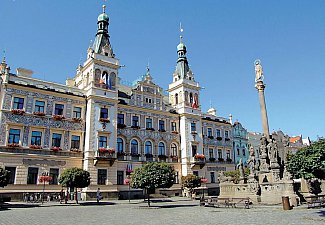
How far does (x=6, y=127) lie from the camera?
101 feet

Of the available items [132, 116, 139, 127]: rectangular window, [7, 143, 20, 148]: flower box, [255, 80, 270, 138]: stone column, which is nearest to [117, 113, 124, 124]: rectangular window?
[132, 116, 139, 127]: rectangular window

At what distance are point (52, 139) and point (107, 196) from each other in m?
9.64

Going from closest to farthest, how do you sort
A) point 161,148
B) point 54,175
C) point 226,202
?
point 226,202 < point 54,175 < point 161,148

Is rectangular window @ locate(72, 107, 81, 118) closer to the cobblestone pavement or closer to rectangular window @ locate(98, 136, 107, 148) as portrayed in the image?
rectangular window @ locate(98, 136, 107, 148)

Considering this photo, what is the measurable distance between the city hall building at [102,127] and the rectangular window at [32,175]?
10cm

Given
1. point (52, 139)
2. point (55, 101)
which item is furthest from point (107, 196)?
point (55, 101)

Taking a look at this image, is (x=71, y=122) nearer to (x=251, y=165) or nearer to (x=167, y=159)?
(x=167, y=159)

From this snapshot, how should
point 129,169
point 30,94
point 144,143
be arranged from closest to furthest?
1. point 30,94
2. point 129,169
3. point 144,143

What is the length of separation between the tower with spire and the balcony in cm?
1297

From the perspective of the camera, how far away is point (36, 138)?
3272 cm

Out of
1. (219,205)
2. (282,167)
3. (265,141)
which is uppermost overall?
(265,141)

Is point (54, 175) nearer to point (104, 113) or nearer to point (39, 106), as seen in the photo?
point (39, 106)

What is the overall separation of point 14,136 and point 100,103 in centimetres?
1079

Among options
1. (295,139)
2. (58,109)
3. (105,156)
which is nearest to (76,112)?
(58,109)
